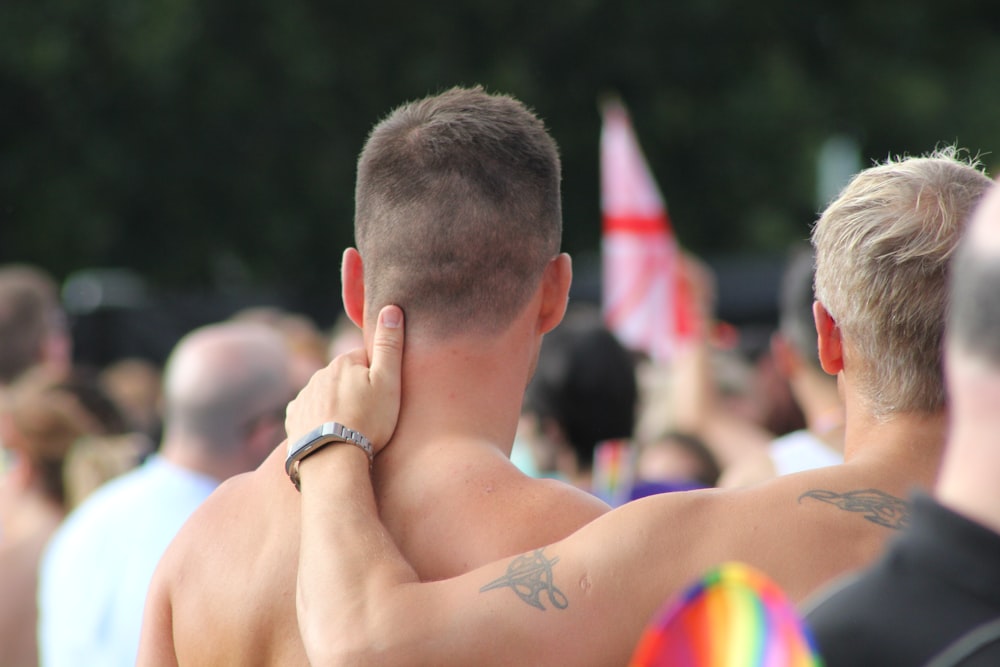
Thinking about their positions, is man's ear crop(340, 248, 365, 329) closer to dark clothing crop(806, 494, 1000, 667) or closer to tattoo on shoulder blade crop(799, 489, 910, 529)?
tattoo on shoulder blade crop(799, 489, 910, 529)

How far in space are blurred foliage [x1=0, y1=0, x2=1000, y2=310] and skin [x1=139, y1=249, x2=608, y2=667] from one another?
51.3ft

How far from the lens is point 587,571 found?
203 cm

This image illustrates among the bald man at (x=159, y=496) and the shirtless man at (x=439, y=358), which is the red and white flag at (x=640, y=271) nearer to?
the bald man at (x=159, y=496)

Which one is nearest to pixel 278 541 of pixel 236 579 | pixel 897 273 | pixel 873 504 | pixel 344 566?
pixel 236 579

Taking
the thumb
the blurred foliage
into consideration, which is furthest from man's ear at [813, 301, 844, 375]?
the blurred foliage

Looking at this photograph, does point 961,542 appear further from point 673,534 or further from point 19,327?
point 19,327

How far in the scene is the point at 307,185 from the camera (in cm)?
1956

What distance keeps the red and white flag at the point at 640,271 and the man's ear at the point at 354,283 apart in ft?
17.9

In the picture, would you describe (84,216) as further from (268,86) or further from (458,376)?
(458,376)

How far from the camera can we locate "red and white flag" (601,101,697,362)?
27.0 feet

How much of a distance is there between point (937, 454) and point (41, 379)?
457 cm

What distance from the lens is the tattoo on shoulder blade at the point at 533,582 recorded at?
2.02m

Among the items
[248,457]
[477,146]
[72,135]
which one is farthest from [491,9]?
[477,146]

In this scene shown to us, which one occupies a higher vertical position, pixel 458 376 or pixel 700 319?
pixel 458 376
